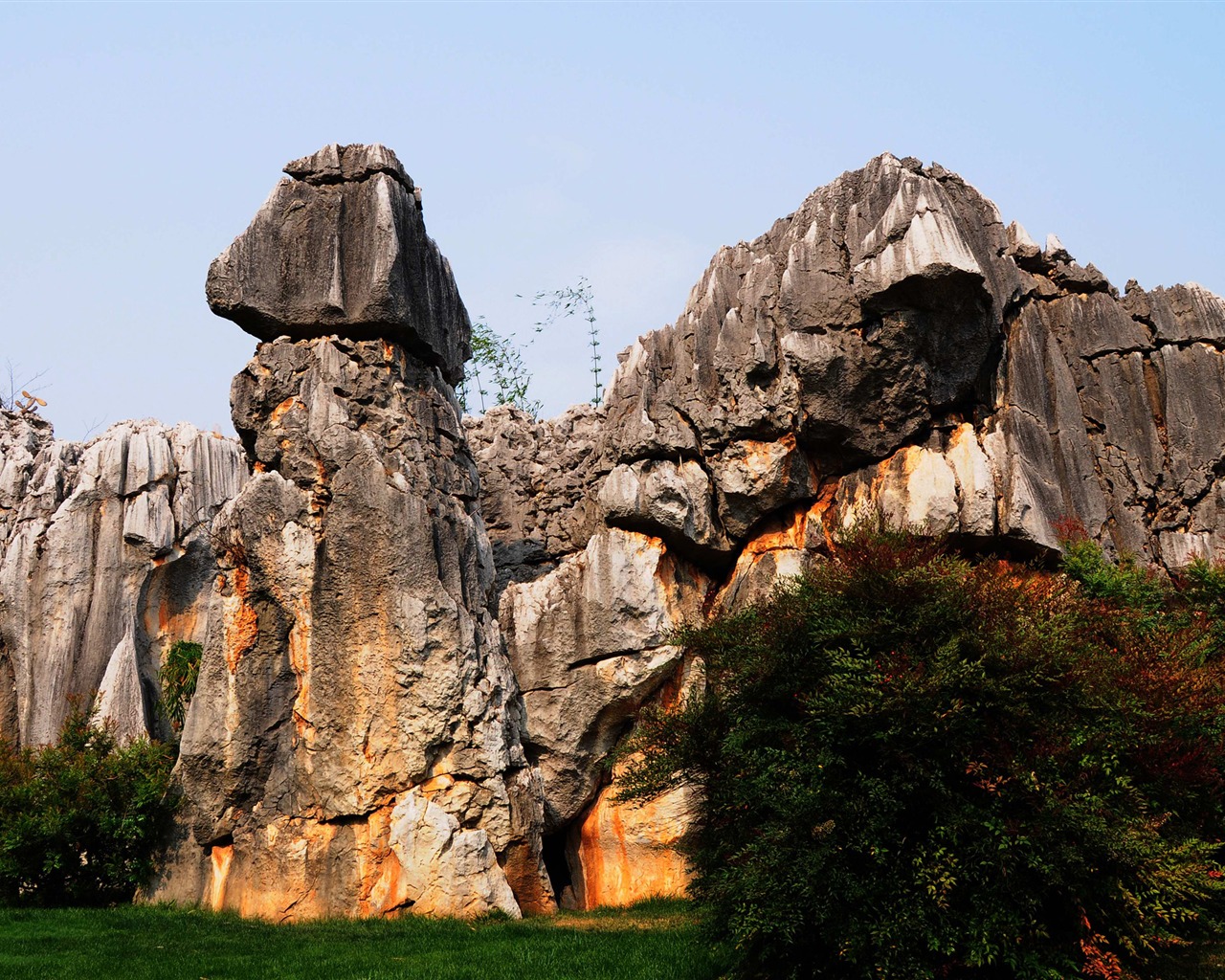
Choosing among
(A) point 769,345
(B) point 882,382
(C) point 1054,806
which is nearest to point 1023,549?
(B) point 882,382

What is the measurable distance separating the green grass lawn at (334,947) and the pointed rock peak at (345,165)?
11662 millimetres

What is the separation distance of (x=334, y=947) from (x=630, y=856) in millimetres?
8803

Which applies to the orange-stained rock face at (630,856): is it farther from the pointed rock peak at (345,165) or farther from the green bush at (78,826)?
the pointed rock peak at (345,165)

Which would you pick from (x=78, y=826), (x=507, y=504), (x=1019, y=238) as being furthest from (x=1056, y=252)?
(x=78, y=826)

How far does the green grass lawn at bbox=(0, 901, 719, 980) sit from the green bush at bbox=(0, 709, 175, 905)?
105 centimetres

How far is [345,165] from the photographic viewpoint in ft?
70.4

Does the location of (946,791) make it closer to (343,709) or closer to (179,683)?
(343,709)

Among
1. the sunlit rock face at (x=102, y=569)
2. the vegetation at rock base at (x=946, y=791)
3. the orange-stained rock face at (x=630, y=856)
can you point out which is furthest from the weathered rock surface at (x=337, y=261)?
the sunlit rock face at (x=102, y=569)

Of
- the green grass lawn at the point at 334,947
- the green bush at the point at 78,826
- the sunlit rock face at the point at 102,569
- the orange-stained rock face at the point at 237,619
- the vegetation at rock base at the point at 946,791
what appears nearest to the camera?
the vegetation at rock base at the point at 946,791

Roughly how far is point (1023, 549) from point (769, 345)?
5.92 meters

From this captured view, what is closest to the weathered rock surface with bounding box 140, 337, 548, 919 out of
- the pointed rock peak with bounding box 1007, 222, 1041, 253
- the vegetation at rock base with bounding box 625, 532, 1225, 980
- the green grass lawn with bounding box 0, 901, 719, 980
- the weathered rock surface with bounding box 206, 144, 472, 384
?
the green grass lawn with bounding box 0, 901, 719, 980

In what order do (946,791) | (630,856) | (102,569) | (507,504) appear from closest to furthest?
(946,791), (630,856), (507,504), (102,569)

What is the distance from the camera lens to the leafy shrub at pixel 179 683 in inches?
923

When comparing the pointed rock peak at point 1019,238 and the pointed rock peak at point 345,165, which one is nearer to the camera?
the pointed rock peak at point 345,165
